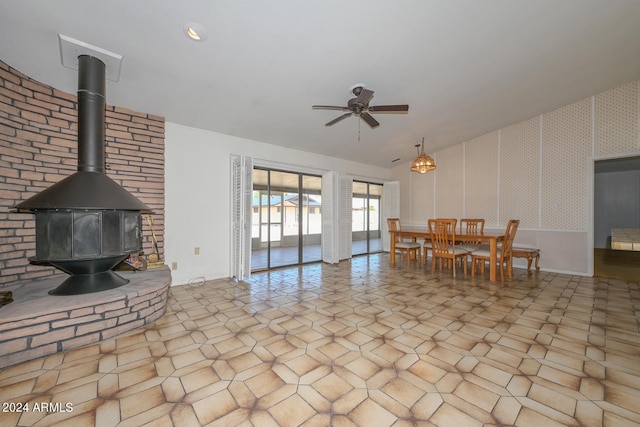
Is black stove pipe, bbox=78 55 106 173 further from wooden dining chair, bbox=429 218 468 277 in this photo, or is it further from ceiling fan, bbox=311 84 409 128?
wooden dining chair, bbox=429 218 468 277

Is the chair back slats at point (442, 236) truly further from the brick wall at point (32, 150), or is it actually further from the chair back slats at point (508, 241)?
the brick wall at point (32, 150)

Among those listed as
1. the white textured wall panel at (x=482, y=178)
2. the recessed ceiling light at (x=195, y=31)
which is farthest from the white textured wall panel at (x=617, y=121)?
the recessed ceiling light at (x=195, y=31)

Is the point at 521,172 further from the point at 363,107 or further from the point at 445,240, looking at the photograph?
the point at 363,107

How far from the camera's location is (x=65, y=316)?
6.31ft

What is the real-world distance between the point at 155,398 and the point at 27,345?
3.94 feet

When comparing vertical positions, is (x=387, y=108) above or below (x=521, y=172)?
above

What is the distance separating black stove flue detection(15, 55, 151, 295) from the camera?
6.76 ft

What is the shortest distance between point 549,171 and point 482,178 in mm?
1076

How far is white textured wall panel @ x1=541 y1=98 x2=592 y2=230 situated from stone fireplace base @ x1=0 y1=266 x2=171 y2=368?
6286mm

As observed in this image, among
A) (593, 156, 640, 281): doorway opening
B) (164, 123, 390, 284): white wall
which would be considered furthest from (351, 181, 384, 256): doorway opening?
(593, 156, 640, 281): doorway opening

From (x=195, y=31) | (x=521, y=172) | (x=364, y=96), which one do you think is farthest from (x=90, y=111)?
(x=521, y=172)

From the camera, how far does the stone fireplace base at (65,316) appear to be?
1.75 meters

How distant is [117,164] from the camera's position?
123 inches

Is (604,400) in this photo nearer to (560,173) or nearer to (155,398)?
(155,398)
